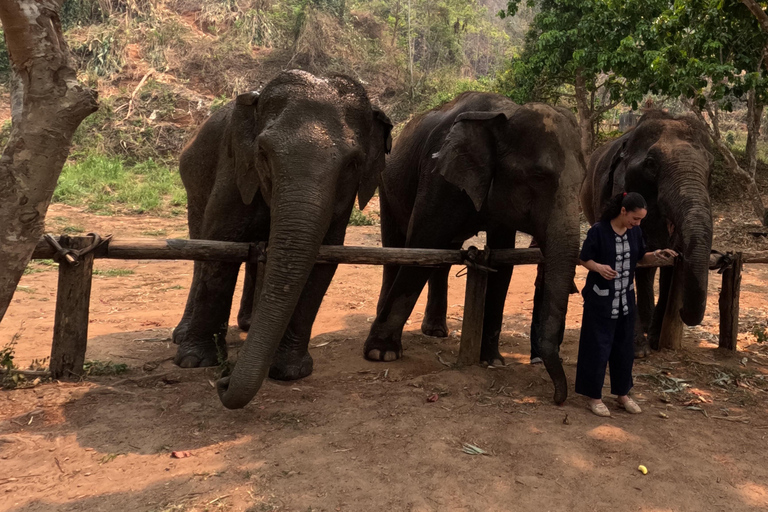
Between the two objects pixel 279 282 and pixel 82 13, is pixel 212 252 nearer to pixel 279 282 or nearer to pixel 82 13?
pixel 279 282

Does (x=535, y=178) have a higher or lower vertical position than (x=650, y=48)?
lower

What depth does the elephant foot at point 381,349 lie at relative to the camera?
590 centimetres

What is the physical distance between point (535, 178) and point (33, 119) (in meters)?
3.44

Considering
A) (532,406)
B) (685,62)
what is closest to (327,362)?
(532,406)

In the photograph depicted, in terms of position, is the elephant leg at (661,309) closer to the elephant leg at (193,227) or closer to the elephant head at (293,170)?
the elephant head at (293,170)

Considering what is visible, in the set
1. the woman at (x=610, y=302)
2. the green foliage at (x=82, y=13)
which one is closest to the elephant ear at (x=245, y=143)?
the woman at (x=610, y=302)

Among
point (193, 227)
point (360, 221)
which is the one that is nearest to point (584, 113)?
point (360, 221)

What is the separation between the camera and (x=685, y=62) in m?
10.1

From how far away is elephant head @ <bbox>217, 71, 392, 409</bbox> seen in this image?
3948 millimetres

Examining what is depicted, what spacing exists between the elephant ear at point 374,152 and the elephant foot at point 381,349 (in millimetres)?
1473

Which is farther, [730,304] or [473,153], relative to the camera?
[730,304]

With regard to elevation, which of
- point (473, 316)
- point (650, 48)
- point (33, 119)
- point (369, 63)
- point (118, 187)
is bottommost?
point (473, 316)

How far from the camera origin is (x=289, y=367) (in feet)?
16.4

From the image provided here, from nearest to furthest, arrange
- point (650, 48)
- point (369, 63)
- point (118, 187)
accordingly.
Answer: point (650, 48)
point (118, 187)
point (369, 63)
